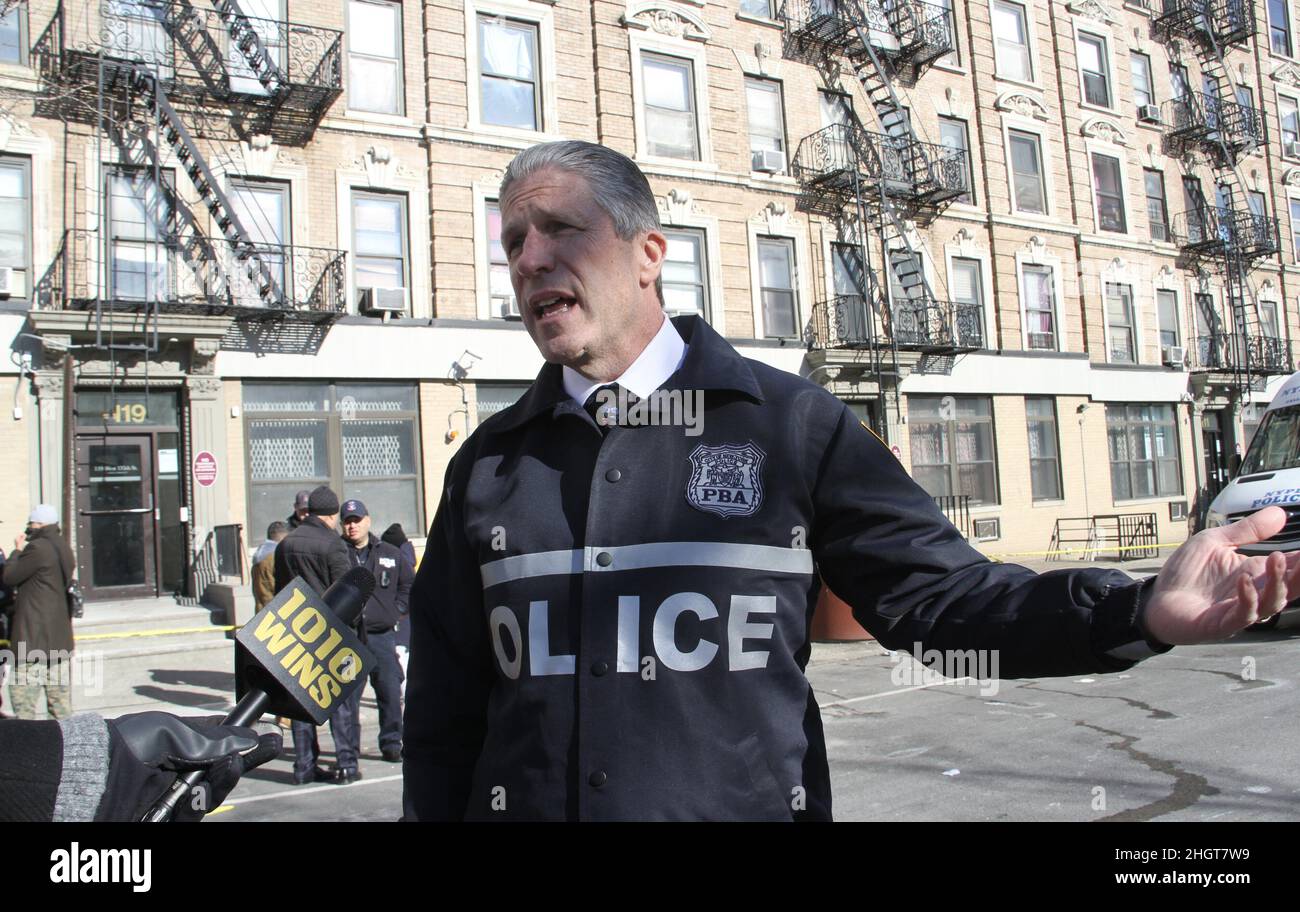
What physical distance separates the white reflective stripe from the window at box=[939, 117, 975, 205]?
925 inches

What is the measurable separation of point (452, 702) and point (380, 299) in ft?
48.7

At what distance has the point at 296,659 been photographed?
1785 millimetres

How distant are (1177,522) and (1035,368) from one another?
23.3 feet

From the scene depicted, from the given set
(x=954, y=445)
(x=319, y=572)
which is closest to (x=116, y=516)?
(x=319, y=572)

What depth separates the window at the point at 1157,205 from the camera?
2781 cm

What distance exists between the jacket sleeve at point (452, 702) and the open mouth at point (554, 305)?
1.71ft

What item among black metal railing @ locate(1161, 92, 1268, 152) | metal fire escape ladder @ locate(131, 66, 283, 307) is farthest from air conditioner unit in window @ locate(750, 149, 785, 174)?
black metal railing @ locate(1161, 92, 1268, 152)

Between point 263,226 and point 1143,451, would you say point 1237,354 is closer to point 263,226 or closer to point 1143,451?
point 1143,451

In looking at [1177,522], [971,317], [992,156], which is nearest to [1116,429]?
[1177,522]

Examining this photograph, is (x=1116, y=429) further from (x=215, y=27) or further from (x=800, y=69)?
(x=215, y=27)

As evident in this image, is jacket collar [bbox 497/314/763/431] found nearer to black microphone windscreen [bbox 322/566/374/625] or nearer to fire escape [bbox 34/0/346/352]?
black microphone windscreen [bbox 322/566/374/625]

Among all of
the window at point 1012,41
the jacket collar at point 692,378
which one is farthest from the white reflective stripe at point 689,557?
the window at point 1012,41

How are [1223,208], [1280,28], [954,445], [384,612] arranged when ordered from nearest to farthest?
Answer: [384,612], [954,445], [1223,208], [1280,28]

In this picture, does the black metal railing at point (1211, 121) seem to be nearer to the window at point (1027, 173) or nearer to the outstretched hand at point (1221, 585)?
the window at point (1027, 173)
